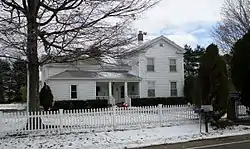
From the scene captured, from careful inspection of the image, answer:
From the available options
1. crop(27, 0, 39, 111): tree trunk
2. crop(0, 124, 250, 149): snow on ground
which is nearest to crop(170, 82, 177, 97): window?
crop(0, 124, 250, 149): snow on ground

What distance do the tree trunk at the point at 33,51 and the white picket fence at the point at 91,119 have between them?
133 centimetres

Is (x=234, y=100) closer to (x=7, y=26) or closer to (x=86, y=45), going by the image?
(x=86, y=45)

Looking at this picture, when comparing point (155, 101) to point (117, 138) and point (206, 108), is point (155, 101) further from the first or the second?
point (117, 138)

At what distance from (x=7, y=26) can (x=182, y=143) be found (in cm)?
791

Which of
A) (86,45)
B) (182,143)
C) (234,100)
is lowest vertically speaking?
(182,143)

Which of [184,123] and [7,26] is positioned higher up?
[7,26]

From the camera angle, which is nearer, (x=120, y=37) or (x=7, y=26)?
(x=7, y=26)

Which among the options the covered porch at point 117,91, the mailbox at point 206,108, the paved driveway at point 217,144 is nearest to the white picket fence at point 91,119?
the mailbox at point 206,108

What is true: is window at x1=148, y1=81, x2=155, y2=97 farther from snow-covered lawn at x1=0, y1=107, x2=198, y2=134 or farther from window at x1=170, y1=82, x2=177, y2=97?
snow-covered lawn at x1=0, y1=107, x2=198, y2=134

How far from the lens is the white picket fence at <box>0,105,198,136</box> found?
47.0 feet

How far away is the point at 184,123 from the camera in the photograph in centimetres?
1691

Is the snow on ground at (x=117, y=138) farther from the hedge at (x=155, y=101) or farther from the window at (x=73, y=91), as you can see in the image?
the hedge at (x=155, y=101)

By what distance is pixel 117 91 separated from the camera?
36625 millimetres

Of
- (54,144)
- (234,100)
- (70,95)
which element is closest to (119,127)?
(54,144)
